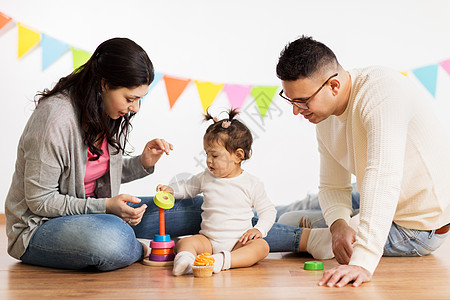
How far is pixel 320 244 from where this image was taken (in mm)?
1889

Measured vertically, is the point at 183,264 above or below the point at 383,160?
below

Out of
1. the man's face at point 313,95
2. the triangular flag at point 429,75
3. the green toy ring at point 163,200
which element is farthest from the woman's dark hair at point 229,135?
the triangular flag at point 429,75

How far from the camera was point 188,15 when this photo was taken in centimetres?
338

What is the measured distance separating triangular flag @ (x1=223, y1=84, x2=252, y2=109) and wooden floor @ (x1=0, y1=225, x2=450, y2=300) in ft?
5.59

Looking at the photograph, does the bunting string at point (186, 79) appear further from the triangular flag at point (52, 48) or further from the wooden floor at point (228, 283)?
the wooden floor at point (228, 283)

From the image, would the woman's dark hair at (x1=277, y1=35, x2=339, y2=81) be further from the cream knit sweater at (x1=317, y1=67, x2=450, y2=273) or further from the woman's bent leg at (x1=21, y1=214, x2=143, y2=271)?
the woman's bent leg at (x1=21, y1=214, x2=143, y2=271)

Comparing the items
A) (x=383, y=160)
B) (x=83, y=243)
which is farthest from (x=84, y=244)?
(x=383, y=160)

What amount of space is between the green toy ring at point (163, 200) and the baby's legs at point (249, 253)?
0.26 m

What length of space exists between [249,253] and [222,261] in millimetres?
114

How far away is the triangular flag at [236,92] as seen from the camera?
3.38m

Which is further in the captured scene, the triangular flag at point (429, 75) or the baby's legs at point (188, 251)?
the triangular flag at point (429, 75)

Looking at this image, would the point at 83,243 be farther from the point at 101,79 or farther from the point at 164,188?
the point at 101,79

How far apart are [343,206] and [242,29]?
5.83 ft

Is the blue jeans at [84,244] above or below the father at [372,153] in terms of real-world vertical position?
below
